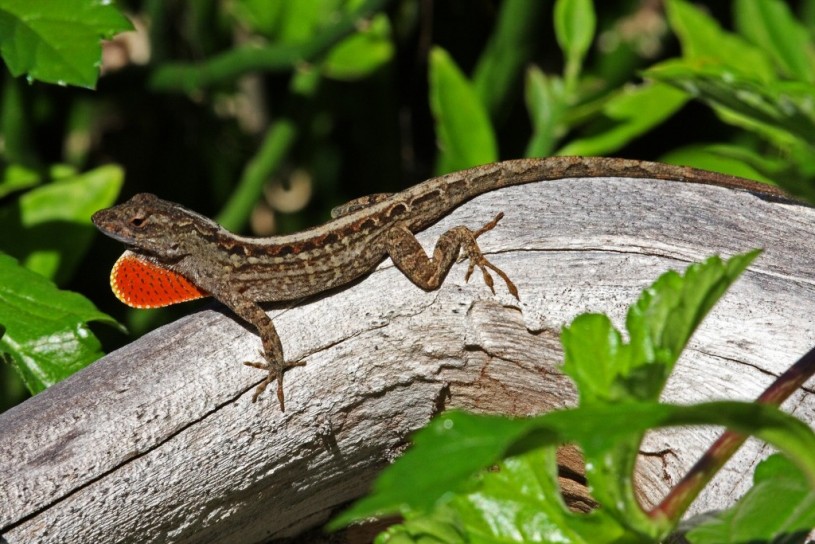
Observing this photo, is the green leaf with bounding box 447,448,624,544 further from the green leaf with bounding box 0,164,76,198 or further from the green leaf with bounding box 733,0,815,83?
the green leaf with bounding box 733,0,815,83

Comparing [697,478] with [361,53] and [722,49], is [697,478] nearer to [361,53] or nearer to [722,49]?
[722,49]

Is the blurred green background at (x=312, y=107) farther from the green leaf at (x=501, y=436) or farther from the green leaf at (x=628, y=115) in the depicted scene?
the green leaf at (x=501, y=436)

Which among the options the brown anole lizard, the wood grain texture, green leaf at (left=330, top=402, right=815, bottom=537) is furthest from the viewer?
the brown anole lizard

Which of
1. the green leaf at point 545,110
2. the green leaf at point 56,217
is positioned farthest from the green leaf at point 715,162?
the green leaf at point 56,217

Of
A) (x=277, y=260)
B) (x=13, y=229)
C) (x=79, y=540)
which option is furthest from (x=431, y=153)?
(x=79, y=540)

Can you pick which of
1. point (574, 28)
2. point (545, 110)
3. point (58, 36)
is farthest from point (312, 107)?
point (58, 36)

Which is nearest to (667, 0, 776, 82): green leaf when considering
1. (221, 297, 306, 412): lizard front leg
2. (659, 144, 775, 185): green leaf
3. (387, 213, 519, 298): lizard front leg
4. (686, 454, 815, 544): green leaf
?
(659, 144, 775, 185): green leaf

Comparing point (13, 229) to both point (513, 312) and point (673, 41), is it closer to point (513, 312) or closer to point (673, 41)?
point (513, 312)
